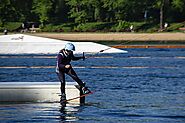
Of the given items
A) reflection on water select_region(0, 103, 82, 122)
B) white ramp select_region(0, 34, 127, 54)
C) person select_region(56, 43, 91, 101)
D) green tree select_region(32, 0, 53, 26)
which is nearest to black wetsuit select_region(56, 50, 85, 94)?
person select_region(56, 43, 91, 101)

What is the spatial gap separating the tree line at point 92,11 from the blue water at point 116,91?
131 ft

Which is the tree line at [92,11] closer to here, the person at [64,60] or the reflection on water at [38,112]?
the person at [64,60]

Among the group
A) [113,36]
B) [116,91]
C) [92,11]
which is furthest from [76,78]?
[92,11]

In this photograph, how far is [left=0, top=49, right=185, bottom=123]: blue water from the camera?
21766mm

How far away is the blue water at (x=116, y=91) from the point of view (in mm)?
21766

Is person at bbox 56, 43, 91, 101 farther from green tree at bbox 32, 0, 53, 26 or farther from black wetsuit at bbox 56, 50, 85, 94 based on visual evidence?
green tree at bbox 32, 0, 53, 26

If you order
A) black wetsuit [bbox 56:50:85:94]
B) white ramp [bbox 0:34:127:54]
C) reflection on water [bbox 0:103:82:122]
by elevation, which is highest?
black wetsuit [bbox 56:50:85:94]

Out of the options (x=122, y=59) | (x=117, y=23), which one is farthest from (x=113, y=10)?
(x=122, y=59)

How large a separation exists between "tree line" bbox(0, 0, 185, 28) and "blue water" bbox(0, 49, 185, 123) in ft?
131

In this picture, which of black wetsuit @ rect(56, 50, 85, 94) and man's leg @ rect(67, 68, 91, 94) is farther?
man's leg @ rect(67, 68, 91, 94)

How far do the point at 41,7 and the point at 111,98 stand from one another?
6922 centimetres

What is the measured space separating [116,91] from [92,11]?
67.7 meters

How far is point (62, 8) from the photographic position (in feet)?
324

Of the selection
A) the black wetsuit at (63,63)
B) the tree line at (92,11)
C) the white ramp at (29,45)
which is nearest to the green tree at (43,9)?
the tree line at (92,11)
